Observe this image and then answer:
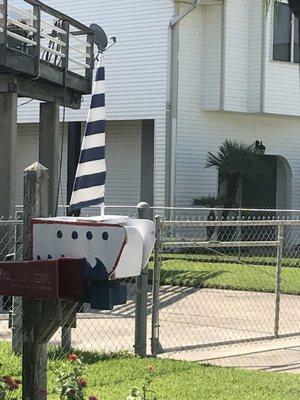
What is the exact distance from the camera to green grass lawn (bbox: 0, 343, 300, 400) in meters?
5.90

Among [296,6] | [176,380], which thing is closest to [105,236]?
[296,6]

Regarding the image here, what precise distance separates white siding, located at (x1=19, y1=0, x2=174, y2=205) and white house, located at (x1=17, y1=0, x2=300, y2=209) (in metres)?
0.03

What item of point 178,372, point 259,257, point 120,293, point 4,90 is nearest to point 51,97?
point 4,90

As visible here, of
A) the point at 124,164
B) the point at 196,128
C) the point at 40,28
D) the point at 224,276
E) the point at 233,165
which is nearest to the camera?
the point at 40,28

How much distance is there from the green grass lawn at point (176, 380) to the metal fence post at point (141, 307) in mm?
209

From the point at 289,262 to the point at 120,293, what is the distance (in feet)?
42.4

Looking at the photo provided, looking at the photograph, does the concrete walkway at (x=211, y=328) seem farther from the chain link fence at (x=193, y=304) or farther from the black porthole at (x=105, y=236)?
the black porthole at (x=105, y=236)

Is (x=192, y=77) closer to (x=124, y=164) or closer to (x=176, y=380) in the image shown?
(x=124, y=164)

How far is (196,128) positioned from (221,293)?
874 cm

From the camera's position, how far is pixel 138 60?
20.5 m

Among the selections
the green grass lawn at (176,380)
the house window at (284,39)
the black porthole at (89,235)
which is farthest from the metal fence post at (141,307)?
the house window at (284,39)

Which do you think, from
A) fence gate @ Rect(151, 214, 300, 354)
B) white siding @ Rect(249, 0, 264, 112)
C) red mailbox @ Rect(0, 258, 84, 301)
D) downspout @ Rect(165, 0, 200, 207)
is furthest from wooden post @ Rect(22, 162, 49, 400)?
white siding @ Rect(249, 0, 264, 112)

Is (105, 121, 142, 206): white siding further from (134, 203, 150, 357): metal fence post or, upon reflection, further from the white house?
(134, 203, 150, 357): metal fence post

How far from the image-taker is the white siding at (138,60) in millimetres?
20094
